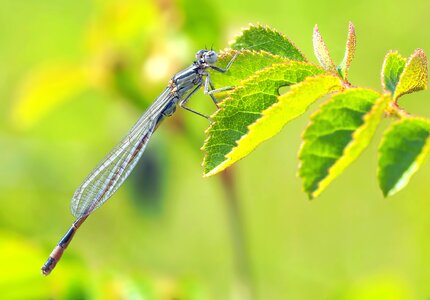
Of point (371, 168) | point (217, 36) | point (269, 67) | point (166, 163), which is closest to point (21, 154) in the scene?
point (166, 163)

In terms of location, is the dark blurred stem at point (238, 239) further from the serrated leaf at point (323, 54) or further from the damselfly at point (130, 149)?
the serrated leaf at point (323, 54)

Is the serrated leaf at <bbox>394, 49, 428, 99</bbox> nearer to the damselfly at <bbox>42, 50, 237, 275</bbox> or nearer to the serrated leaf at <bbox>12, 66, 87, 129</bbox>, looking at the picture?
the damselfly at <bbox>42, 50, 237, 275</bbox>

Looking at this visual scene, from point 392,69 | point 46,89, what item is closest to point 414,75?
point 392,69

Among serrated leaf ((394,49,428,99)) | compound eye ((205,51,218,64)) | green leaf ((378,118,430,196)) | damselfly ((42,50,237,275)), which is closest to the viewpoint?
green leaf ((378,118,430,196))

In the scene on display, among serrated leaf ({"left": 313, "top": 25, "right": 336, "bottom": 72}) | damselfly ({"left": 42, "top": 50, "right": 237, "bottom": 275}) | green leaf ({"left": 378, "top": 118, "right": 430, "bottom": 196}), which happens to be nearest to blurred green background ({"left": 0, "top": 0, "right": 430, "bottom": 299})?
damselfly ({"left": 42, "top": 50, "right": 237, "bottom": 275})

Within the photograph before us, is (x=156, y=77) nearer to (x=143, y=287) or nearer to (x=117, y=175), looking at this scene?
(x=117, y=175)

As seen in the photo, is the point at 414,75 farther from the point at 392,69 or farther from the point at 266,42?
the point at 266,42
